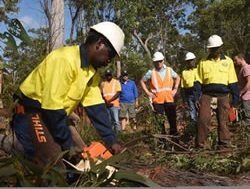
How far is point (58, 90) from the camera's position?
11.0ft

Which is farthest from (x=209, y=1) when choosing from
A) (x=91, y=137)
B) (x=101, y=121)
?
(x=101, y=121)

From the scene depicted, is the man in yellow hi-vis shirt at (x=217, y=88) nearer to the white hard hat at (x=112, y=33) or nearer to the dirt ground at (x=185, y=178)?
the dirt ground at (x=185, y=178)

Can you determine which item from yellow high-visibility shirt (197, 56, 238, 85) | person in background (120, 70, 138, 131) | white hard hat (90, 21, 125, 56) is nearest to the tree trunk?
person in background (120, 70, 138, 131)

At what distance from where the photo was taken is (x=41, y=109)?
351cm

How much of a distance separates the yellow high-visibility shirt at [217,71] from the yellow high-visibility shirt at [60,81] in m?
4.44

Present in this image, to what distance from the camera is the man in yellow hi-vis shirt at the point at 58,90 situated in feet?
11.2

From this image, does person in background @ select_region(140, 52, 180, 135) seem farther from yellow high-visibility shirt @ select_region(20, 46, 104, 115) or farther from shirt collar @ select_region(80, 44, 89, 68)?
shirt collar @ select_region(80, 44, 89, 68)

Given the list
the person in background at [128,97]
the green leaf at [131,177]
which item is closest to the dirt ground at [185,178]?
the green leaf at [131,177]

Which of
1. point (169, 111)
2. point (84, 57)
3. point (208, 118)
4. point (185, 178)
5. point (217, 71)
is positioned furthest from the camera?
point (169, 111)

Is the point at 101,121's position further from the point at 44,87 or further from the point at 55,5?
the point at 55,5

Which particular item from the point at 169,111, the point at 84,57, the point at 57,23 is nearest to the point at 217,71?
the point at 169,111

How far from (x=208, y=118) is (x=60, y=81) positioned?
17.0ft

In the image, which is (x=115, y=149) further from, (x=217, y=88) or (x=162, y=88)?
(x=162, y=88)

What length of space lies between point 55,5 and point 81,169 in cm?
1013
